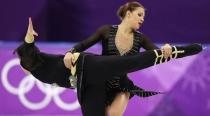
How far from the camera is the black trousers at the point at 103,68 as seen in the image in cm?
400

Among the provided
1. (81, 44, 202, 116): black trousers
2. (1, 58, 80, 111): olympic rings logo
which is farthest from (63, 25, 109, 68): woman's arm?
(1, 58, 80, 111): olympic rings logo

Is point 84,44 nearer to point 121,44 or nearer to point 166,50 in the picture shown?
point 121,44

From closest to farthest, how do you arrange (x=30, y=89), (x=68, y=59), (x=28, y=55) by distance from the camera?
(x=68, y=59)
(x=28, y=55)
(x=30, y=89)

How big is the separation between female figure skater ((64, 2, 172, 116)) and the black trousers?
0.19 metres

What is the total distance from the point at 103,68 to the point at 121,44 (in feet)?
1.44

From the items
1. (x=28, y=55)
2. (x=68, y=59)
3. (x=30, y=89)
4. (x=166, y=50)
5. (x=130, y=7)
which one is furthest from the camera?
(x=30, y=89)

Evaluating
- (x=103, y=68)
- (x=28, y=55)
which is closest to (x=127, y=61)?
(x=103, y=68)

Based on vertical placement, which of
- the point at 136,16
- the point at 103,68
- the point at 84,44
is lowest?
the point at 103,68

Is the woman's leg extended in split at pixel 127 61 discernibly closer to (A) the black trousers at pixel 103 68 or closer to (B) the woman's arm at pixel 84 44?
(A) the black trousers at pixel 103 68

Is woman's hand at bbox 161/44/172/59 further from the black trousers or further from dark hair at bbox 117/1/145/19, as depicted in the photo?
dark hair at bbox 117/1/145/19

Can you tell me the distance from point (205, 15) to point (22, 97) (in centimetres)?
262

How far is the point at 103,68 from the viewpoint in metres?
4.03

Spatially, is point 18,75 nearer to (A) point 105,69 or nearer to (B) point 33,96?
(B) point 33,96

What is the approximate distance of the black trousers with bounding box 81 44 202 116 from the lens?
400 centimetres
